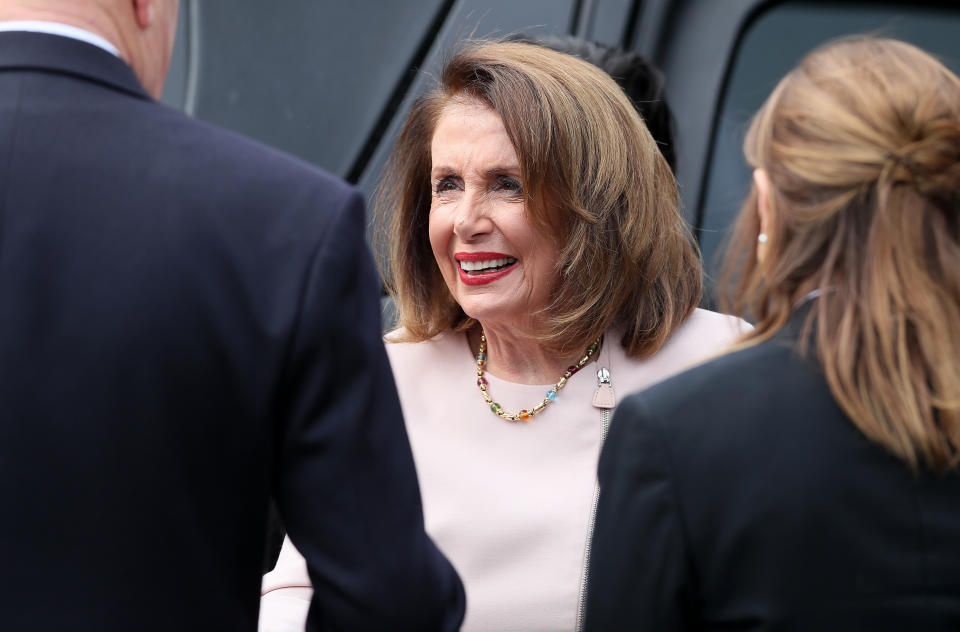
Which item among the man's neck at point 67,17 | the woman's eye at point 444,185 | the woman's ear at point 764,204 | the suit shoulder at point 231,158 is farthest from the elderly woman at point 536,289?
the man's neck at point 67,17

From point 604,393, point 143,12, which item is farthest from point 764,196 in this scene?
point 604,393

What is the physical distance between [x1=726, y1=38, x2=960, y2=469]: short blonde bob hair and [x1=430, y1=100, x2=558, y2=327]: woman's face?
98cm

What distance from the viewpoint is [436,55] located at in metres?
3.35

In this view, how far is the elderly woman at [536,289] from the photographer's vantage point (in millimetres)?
2133

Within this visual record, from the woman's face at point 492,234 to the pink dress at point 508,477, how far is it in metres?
0.16

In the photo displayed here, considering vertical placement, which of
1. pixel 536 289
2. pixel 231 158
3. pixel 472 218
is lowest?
pixel 536 289

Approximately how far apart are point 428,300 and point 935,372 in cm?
137

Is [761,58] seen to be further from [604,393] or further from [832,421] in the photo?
[832,421]

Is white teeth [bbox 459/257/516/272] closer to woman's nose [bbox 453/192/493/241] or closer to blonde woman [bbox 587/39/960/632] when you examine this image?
woman's nose [bbox 453/192/493/241]

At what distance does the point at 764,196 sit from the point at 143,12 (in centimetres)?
75

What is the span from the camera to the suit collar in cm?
121

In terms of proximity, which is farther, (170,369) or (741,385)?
(741,385)

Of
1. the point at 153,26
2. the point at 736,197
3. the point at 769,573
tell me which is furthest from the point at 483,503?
the point at 736,197

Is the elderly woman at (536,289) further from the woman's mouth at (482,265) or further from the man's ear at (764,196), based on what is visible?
the man's ear at (764,196)
